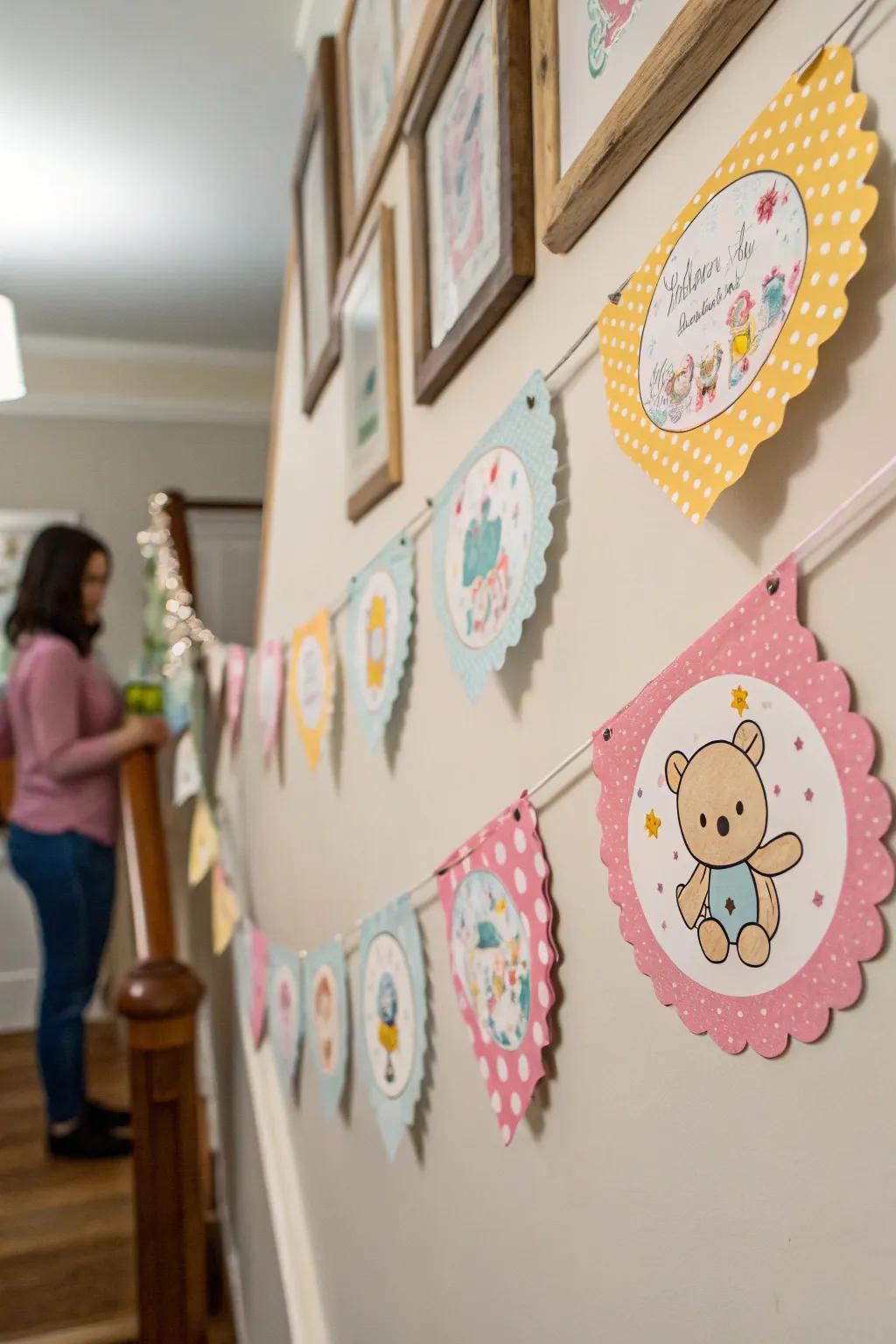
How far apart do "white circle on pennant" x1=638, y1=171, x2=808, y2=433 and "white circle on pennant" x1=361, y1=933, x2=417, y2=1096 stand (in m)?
0.63

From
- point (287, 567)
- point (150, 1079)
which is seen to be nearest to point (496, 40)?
point (287, 567)

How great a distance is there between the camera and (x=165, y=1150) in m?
1.35

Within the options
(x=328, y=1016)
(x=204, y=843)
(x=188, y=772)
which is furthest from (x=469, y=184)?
(x=188, y=772)

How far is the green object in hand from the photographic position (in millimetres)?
2229

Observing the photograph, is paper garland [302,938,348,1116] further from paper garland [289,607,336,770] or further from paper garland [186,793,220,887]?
paper garland [186,793,220,887]

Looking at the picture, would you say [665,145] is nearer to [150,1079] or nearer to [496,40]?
[496,40]

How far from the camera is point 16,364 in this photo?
1846 mm

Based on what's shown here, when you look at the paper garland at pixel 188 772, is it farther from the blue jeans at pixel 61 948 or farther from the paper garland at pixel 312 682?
the paper garland at pixel 312 682

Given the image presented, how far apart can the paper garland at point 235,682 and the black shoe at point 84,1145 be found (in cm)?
103

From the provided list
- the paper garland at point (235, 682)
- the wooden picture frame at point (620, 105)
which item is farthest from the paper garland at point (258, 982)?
the wooden picture frame at point (620, 105)

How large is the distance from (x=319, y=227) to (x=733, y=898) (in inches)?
47.6

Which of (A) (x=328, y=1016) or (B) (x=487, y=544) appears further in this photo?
(A) (x=328, y=1016)

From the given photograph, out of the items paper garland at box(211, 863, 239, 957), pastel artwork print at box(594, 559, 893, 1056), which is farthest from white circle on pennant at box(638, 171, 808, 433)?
paper garland at box(211, 863, 239, 957)

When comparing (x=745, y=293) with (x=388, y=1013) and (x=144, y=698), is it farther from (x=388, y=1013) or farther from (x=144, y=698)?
(x=144, y=698)
